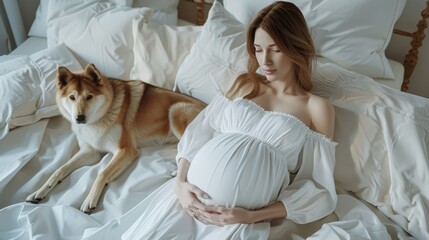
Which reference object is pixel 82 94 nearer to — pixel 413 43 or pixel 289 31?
pixel 289 31

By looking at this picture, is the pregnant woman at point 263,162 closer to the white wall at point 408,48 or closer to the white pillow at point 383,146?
the white pillow at point 383,146

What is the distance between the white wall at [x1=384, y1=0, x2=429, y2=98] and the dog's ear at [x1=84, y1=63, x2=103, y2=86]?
4.52ft

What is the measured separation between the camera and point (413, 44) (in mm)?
1570

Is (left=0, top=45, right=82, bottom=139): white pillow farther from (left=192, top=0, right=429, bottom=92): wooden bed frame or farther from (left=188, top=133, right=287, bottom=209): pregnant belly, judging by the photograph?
(left=192, top=0, right=429, bottom=92): wooden bed frame

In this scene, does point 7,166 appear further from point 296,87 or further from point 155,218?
point 296,87

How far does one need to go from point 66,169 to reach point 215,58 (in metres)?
0.75

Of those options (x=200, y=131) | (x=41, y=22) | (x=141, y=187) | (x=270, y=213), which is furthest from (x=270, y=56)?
(x=41, y=22)

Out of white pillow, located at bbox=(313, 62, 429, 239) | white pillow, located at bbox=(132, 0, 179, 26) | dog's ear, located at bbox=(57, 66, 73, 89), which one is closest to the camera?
white pillow, located at bbox=(313, 62, 429, 239)

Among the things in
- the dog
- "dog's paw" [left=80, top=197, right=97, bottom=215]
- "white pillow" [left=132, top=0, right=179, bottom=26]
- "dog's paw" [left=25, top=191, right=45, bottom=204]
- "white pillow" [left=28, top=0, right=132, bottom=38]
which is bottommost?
"dog's paw" [left=80, top=197, right=97, bottom=215]

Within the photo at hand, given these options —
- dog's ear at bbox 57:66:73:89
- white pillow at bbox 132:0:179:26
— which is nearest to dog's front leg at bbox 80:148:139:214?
dog's ear at bbox 57:66:73:89

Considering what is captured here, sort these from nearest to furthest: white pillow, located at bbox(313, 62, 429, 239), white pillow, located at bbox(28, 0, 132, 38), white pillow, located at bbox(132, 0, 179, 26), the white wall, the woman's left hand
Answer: the woman's left hand < white pillow, located at bbox(313, 62, 429, 239) < the white wall < white pillow, located at bbox(132, 0, 179, 26) < white pillow, located at bbox(28, 0, 132, 38)

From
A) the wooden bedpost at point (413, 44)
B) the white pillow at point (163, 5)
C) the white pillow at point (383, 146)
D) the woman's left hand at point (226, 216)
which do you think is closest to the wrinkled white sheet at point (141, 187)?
the white pillow at point (383, 146)

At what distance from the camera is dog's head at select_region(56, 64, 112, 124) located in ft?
4.35

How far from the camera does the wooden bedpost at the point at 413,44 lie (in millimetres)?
1498
